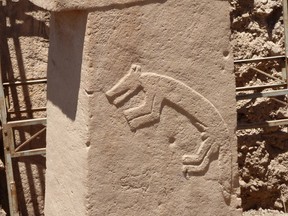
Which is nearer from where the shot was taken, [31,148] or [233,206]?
[233,206]

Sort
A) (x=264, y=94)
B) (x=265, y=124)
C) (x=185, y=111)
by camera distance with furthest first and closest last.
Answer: (x=265, y=124)
(x=264, y=94)
(x=185, y=111)

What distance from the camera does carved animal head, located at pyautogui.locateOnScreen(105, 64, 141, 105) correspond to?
208 inches

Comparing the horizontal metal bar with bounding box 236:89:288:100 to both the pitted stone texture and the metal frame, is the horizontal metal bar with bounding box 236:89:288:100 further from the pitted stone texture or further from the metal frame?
the pitted stone texture

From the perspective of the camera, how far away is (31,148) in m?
8.02

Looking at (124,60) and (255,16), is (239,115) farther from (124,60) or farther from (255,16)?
(124,60)

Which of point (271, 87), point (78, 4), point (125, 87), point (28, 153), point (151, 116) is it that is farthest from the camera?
point (271, 87)

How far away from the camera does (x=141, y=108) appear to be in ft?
17.7

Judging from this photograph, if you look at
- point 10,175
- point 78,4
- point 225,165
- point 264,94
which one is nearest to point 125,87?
point 78,4

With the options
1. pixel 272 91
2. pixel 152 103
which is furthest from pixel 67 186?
pixel 272 91

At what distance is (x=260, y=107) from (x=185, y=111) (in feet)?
9.45

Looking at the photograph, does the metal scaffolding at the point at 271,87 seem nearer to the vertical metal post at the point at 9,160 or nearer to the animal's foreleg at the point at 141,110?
the vertical metal post at the point at 9,160

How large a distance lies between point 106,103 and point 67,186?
560mm

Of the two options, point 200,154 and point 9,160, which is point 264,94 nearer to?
point 9,160

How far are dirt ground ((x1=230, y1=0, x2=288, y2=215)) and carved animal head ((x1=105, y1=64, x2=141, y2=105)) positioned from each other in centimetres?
300
